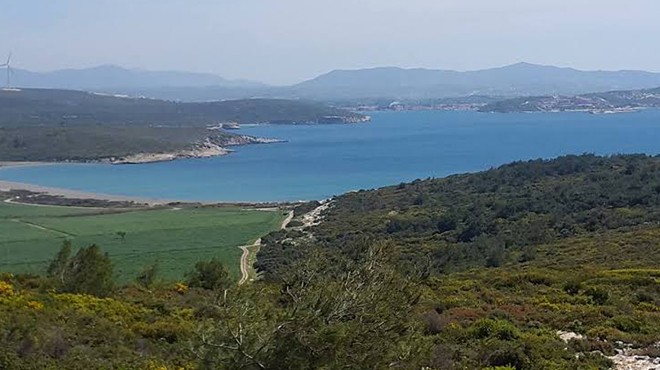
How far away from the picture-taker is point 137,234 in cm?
6425

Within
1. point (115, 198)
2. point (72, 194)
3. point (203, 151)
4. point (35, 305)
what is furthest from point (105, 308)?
point (203, 151)

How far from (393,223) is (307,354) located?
166ft

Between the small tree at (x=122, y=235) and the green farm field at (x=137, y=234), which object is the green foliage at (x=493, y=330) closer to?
the green farm field at (x=137, y=234)

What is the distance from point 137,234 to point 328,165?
220 ft

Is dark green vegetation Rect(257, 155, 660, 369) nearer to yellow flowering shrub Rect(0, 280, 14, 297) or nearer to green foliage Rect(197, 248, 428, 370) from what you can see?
green foliage Rect(197, 248, 428, 370)

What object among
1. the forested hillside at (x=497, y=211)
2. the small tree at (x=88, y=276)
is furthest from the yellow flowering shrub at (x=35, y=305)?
the forested hillside at (x=497, y=211)

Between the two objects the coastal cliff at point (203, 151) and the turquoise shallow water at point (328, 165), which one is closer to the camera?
the turquoise shallow water at point (328, 165)

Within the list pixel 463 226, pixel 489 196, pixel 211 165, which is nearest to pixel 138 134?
pixel 211 165

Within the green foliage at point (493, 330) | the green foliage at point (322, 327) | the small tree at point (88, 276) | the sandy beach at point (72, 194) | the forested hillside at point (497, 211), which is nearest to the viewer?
the green foliage at point (322, 327)

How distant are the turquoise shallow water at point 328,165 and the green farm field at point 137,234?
59.2ft

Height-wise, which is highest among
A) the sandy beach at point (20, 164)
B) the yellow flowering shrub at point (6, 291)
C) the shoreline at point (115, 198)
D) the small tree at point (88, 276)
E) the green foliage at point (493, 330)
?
the green foliage at point (493, 330)

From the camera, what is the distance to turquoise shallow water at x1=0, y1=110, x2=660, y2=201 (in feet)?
342

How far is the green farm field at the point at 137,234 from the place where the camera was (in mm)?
50125

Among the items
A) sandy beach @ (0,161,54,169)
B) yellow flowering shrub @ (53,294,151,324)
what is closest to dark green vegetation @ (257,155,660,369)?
yellow flowering shrub @ (53,294,151,324)
